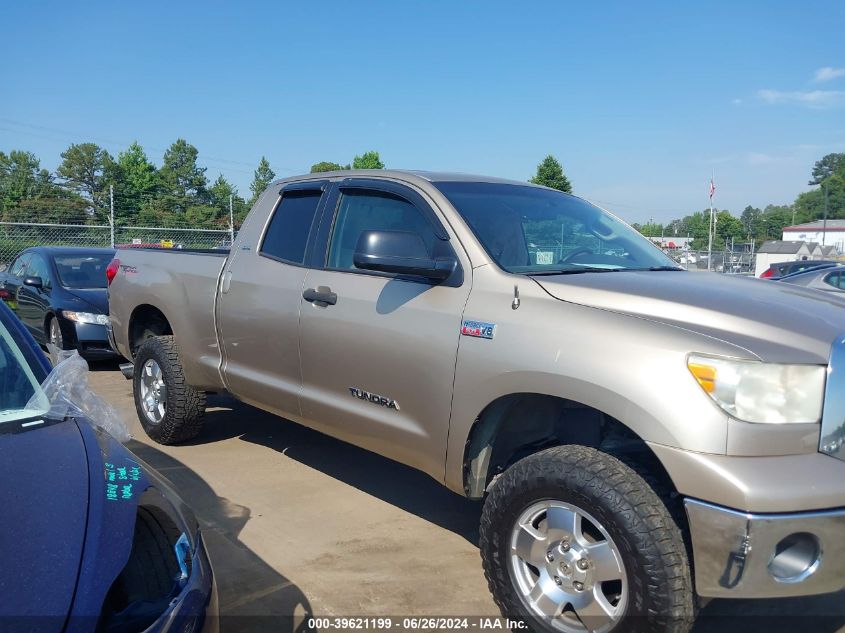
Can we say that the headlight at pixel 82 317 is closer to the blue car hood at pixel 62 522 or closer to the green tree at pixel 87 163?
the blue car hood at pixel 62 522

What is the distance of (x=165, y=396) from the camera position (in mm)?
5293

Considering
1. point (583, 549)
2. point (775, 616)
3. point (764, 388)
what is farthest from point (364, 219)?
point (775, 616)

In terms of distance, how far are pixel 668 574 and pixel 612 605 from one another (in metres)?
0.32

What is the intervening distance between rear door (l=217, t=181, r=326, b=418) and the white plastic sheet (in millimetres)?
1273

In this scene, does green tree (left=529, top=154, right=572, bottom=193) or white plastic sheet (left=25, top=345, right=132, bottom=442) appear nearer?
white plastic sheet (left=25, top=345, right=132, bottom=442)

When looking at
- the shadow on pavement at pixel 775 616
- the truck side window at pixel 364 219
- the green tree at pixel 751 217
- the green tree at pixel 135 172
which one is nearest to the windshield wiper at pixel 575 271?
the truck side window at pixel 364 219

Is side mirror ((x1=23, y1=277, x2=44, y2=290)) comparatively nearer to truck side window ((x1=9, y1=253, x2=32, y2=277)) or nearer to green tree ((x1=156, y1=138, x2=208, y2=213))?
truck side window ((x1=9, y1=253, x2=32, y2=277))

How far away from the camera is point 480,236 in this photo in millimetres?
3490

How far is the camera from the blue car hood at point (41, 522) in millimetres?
1703

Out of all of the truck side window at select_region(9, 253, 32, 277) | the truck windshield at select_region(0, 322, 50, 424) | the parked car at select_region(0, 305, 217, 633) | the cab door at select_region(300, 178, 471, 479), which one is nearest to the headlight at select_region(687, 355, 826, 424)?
the cab door at select_region(300, 178, 471, 479)

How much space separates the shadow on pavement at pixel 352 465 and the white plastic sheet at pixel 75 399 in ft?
6.40

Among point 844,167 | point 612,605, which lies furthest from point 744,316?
point 844,167

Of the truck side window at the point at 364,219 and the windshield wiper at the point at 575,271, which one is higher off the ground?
the truck side window at the point at 364,219

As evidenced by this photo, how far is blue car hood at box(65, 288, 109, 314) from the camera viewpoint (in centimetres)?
859
